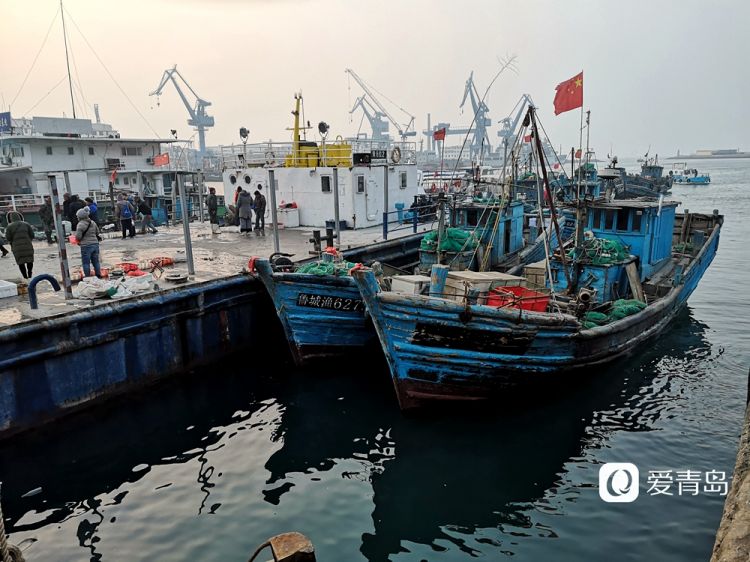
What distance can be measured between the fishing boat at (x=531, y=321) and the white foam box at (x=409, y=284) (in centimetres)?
29

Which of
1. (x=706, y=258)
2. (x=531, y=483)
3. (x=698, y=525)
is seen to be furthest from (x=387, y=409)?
(x=706, y=258)

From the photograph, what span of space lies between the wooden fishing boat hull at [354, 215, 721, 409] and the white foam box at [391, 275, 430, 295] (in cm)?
133

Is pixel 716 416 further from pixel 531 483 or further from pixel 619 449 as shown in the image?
pixel 531 483

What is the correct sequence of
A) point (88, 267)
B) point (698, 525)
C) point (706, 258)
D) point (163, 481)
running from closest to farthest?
point (698, 525), point (163, 481), point (88, 267), point (706, 258)

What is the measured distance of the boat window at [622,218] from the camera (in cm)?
1388

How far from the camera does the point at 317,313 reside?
11672 millimetres

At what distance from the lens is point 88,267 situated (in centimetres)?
1233

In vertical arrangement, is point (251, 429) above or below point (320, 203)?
below

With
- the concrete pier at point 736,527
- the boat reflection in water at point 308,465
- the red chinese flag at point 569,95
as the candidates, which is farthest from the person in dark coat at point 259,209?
the concrete pier at point 736,527

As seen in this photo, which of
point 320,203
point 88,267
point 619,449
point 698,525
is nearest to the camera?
point 698,525

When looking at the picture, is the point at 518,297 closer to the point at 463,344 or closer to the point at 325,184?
the point at 463,344

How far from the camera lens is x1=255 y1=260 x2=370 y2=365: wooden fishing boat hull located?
11289mm

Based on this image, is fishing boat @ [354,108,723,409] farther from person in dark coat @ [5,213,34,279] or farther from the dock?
person in dark coat @ [5,213,34,279]

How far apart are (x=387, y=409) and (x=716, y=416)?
6.25m
